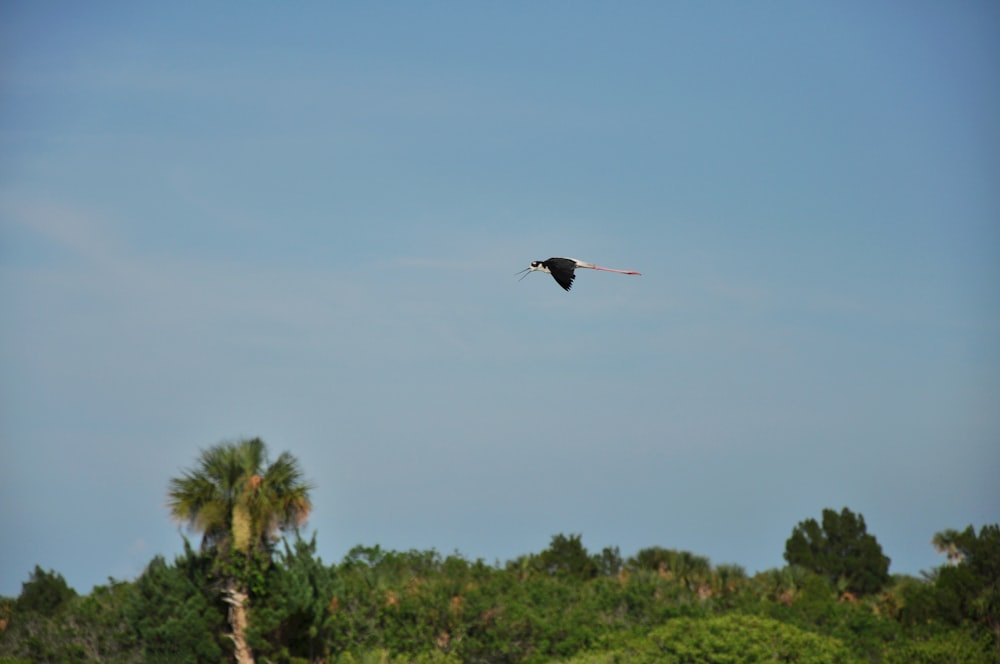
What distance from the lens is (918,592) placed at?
2667 inches

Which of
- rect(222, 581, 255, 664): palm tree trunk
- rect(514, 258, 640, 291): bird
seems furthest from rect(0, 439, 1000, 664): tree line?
rect(514, 258, 640, 291): bird

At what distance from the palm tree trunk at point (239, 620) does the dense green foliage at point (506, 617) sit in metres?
0.28

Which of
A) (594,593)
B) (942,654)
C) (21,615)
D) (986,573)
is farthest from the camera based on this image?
(986,573)

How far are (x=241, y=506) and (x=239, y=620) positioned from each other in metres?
Result: 3.15

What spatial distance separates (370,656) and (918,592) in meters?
39.4

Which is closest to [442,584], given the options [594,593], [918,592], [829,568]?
[594,593]

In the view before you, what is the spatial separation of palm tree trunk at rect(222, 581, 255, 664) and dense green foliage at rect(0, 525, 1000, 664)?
28 centimetres

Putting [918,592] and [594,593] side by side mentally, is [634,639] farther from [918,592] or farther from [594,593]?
[918,592]

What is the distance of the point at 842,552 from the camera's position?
112750mm

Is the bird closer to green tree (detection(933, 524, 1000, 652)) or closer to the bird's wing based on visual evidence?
the bird's wing

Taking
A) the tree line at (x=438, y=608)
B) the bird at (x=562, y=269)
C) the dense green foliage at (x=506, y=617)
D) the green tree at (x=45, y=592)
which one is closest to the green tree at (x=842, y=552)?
the tree line at (x=438, y=608)

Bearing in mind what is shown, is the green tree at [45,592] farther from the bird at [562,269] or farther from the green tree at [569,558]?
the bird at [562,269]

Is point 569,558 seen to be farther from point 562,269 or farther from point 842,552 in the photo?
point 562,269

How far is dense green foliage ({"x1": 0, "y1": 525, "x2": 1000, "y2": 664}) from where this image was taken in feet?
122
